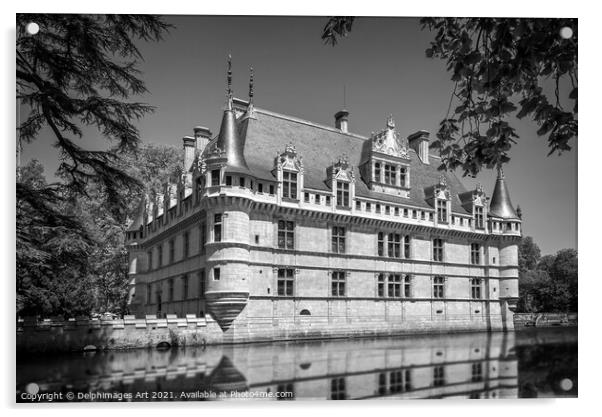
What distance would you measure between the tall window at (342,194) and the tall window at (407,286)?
4802mm

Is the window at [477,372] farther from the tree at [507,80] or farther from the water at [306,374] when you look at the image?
the tree at [507,80]

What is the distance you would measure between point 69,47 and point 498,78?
824cm

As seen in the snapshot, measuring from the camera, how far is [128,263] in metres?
31.1

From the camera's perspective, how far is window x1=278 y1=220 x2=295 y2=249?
22.9 m

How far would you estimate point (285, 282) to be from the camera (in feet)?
74.2

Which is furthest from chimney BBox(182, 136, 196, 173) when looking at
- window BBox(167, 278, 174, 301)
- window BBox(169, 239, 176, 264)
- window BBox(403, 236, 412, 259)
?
window BBox(403, 236, 412, 259)

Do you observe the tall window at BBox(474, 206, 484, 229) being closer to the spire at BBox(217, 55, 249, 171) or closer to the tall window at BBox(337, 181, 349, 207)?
the tall window at BBox(337, 181, 349, 207)

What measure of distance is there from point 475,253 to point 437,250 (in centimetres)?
264

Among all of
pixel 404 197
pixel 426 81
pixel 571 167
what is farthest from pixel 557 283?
pixel 404 197

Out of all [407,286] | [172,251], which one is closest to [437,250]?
[407,286]

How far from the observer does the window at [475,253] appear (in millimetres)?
28722

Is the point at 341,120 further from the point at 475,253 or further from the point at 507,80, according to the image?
the point at 507,80

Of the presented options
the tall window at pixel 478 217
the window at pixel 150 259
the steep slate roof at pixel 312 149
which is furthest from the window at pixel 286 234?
the tall window at pixel 478 217

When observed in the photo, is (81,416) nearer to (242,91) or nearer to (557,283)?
(242,91)
